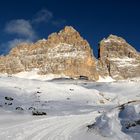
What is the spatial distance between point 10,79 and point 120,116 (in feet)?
147

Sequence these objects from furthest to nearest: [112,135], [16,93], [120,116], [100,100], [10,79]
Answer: [10,79] → [100,100] → [16,93] → [120,116] → [112,135]

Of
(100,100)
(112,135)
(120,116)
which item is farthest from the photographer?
(100,100)

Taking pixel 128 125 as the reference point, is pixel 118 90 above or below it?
above

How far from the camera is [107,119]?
57.3ft

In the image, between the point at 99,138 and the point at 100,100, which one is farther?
the point at 100,100

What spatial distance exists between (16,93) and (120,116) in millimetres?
32127

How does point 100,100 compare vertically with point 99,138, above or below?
above

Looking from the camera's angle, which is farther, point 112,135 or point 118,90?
point 118,90

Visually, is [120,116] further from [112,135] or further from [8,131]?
[8,131]

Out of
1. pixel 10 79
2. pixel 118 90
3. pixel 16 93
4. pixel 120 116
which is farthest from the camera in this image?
pixel 118 90

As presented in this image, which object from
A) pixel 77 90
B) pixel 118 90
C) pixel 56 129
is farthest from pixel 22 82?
pixel 56 129

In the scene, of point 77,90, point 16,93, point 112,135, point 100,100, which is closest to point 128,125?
point 112,135

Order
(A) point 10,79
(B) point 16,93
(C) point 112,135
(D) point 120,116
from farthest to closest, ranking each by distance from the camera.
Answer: (A) point 10,79
(B) point 16,93
(D) point 120,116
(C) point 112,135

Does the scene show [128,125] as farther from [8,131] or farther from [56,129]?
[8,131]
